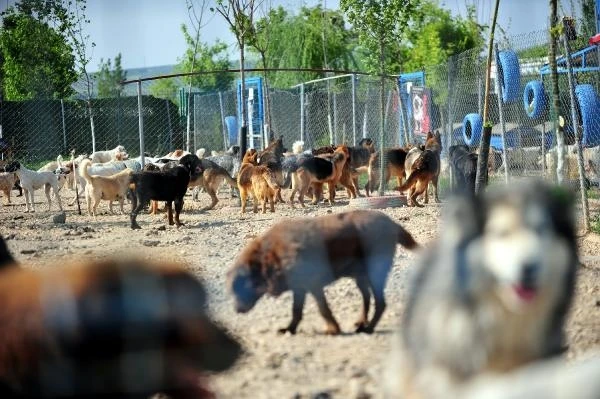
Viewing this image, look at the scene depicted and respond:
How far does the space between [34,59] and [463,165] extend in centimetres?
801

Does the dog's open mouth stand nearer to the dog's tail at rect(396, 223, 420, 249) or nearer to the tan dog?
the dog's tail at rect(396, 223, 420, 249)

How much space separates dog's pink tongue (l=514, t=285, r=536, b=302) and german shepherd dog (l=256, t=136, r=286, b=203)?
12020 millimetres

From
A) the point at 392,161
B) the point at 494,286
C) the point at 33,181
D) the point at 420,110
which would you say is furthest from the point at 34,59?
the point at 494,286

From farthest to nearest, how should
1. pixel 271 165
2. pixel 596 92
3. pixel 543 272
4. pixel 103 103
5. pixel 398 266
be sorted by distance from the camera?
pixel 103 103, pixel 271 165, pixel 596 92, pixel 398 266, pixel 543 272

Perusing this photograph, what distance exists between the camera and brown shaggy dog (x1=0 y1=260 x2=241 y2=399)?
10.0 ft

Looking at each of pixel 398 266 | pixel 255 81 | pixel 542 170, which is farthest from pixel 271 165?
pixel 398 266

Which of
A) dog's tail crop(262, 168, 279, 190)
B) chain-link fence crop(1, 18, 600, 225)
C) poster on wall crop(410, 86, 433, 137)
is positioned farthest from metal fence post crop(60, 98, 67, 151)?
poster on wall crop(410, 86, 433, 137)

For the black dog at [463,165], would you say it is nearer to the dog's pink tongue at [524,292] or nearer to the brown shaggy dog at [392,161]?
the brown shaggy dog at [392,161]

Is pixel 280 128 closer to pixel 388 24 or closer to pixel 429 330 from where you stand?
pixel 388 24

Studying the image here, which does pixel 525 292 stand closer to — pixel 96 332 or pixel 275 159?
pixel 96 332

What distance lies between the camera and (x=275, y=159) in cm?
1539

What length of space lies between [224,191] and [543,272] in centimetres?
1716

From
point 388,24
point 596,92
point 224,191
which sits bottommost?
point 224,191

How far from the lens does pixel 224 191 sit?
19594mm
